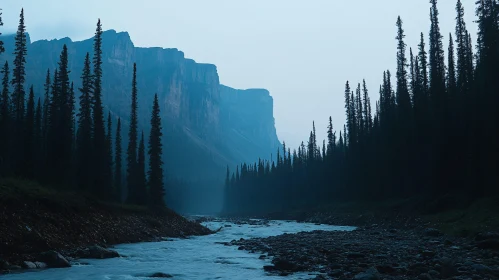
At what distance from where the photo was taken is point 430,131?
56594 millimetres

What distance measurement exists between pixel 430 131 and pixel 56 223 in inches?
1895

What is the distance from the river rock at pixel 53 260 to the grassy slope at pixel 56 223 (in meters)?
0.85

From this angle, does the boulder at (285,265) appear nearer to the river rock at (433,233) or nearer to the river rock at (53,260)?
the river rock at (53,260)

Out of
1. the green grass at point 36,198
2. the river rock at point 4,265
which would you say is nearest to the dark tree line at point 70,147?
the green grass at point 36,198

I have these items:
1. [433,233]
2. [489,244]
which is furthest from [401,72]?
A: [489,244]

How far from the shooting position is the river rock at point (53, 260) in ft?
66.3

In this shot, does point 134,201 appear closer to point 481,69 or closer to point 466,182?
point 466,182

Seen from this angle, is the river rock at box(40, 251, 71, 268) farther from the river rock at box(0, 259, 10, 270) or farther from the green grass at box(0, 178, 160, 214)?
the green grass at box(0, 178, 160, 214)

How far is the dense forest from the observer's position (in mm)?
43469

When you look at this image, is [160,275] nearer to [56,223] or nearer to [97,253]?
[97,253]

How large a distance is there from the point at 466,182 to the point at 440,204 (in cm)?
431

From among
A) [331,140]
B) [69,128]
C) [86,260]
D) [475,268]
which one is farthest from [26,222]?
[331,140]

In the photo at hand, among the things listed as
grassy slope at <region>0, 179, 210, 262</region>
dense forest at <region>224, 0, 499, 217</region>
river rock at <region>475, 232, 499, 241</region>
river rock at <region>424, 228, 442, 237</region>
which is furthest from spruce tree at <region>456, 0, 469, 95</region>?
grassy slope at <region>0, 179, 210, 262</region>

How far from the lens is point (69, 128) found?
2085 inches
